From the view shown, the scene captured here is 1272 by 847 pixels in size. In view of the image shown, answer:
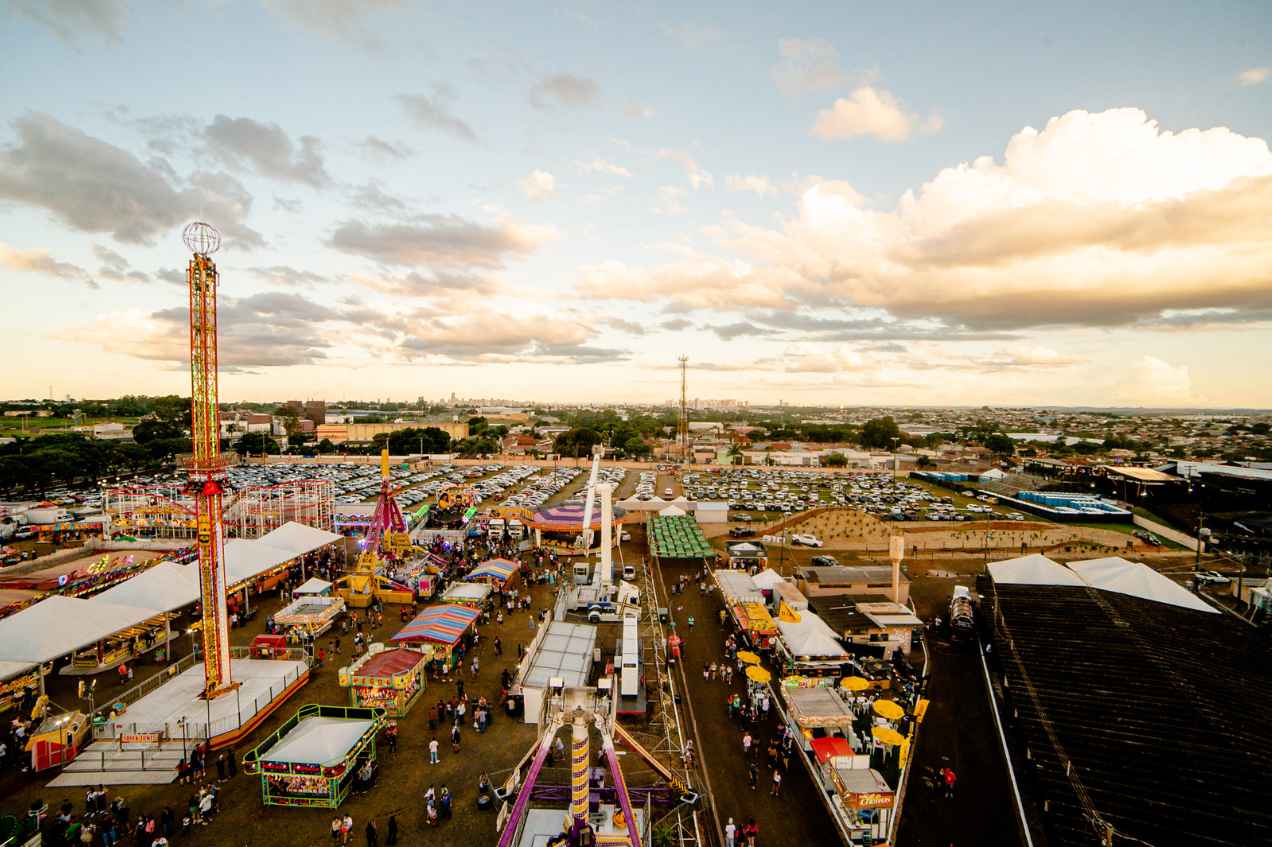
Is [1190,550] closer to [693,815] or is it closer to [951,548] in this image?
[951,548]

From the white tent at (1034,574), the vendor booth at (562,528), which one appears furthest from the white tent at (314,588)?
the white tent at (1034,574)

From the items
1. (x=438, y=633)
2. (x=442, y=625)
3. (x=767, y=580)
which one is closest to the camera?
(x=438, y=633)

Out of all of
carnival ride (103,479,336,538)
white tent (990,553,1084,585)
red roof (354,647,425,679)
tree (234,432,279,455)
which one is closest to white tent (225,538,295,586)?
carnival ride (103,479,336,538)

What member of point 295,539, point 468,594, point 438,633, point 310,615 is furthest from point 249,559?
point 438,633

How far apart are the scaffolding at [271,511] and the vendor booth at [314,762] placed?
20454 mm

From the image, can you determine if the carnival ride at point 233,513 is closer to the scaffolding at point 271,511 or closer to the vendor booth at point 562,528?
the scaffolding at point 271,511

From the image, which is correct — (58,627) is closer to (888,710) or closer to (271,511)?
(271,511)

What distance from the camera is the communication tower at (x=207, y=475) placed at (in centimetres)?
1348

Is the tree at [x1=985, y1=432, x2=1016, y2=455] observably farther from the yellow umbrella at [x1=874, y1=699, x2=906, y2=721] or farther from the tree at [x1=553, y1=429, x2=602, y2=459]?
the yellow umbrella at [x1=874, y1=699, x2=906, y2=721]

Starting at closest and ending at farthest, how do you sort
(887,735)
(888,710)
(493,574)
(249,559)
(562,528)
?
(887,735)
(888,710)
(249,559)
(493,574)
(562,528)

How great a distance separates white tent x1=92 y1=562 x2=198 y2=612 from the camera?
16844 mm

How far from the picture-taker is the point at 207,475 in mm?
13516

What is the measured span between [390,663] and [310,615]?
232 inches

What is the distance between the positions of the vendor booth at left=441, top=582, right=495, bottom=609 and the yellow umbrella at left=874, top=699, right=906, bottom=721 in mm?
13315
